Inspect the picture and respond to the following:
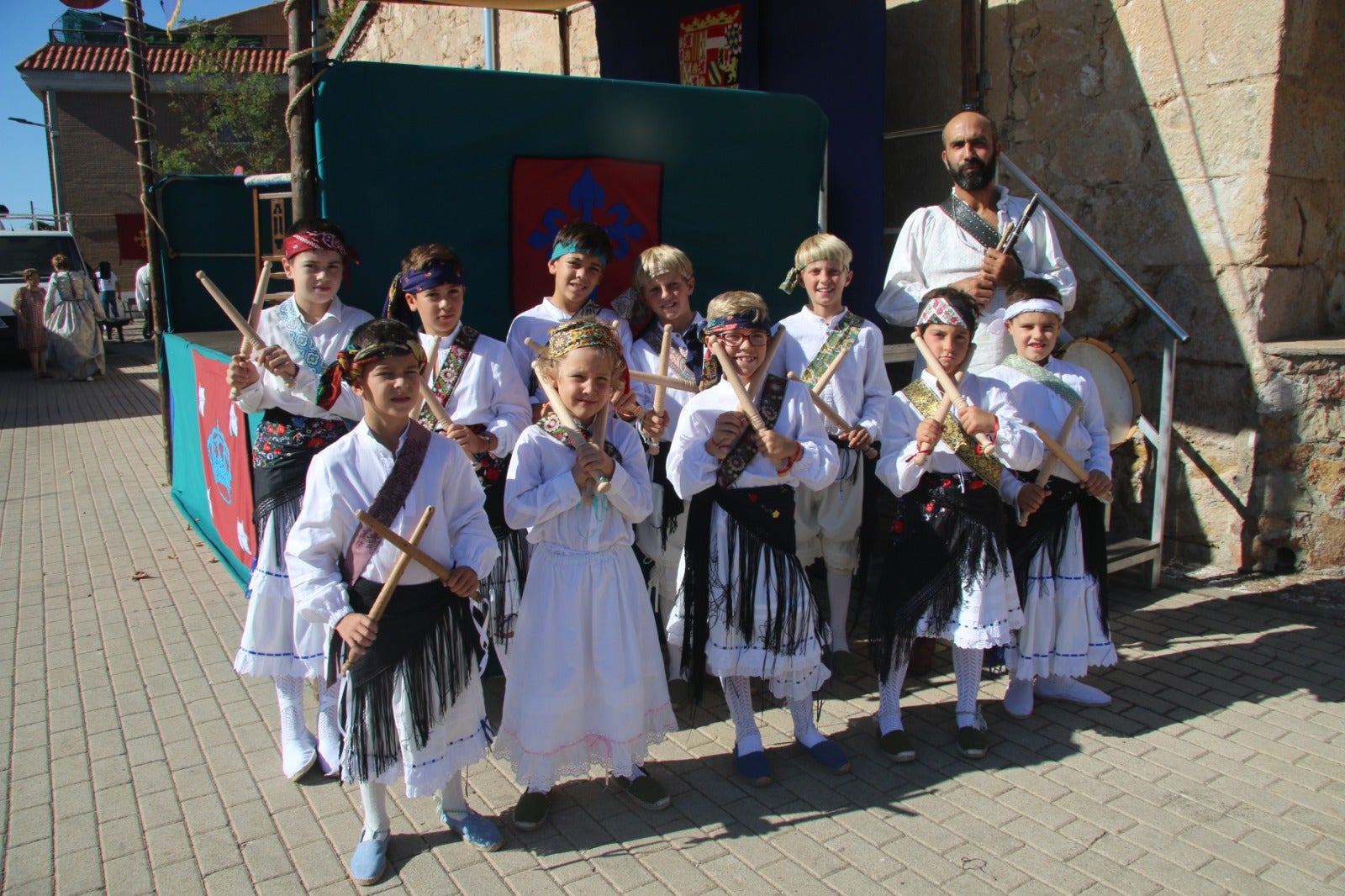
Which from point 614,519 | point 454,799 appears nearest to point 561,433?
point 614,519

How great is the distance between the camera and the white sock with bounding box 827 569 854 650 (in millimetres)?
4102

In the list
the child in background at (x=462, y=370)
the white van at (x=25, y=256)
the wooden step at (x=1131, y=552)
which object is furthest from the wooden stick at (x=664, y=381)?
the white van at (x=25, y=256)

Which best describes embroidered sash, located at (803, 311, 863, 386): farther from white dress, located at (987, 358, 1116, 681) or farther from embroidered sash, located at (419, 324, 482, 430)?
embroidered sash, located at (419, 324, 482, 430)

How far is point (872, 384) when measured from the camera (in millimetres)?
3748

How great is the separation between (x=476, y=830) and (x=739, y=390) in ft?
4.96

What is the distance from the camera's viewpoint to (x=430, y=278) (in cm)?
334

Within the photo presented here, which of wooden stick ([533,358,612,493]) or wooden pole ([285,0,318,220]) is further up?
wooden pole ([285,0,318,220])

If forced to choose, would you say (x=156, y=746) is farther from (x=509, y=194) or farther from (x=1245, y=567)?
(x=1245, y=567)

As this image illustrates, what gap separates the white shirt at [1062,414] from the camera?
3480 millimetres

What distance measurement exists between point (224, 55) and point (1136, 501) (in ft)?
70.8

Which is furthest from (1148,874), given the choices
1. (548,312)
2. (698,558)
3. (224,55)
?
(224,55)

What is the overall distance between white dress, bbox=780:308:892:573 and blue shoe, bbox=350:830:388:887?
1982 mm

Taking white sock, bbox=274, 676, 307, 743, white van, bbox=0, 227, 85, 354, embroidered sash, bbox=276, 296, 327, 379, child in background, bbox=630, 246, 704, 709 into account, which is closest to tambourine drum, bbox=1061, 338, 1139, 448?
child in background, bbox=630, 246, 704, 709

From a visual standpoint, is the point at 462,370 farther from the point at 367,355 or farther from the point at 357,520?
the point at 357,520
